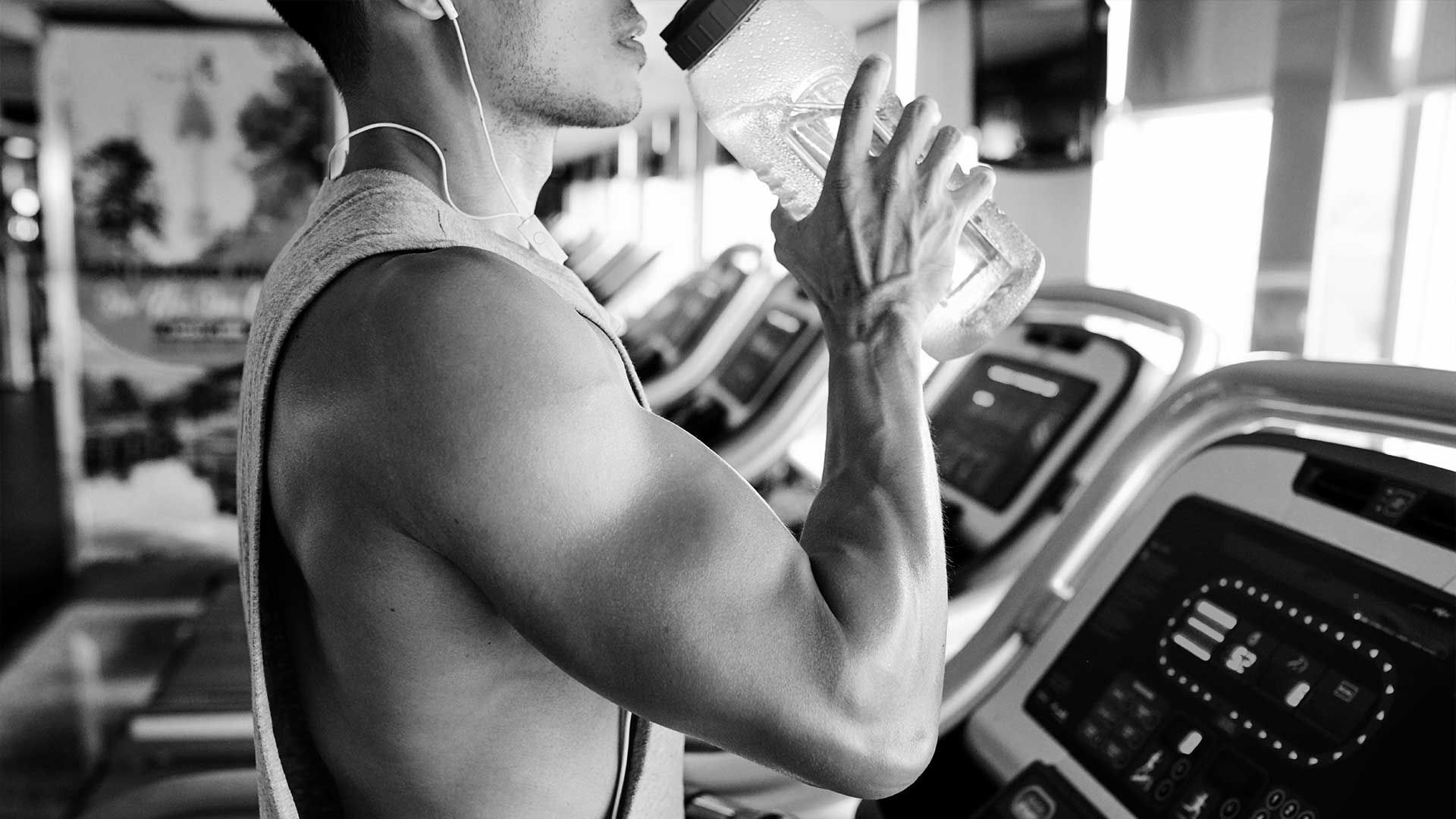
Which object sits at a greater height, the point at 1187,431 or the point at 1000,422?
the point at 1187,431

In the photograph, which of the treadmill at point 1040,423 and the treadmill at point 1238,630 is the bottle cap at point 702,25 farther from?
the treadmill at point 1040,423

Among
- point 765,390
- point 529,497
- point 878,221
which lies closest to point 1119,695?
point 878,221

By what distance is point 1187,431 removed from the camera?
1.40 meters

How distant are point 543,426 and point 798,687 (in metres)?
0.25

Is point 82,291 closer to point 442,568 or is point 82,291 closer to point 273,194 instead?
point 273,194

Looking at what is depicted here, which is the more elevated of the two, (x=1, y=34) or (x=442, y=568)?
(x=442, y=568)

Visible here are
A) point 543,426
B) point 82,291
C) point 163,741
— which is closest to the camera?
point 543,426

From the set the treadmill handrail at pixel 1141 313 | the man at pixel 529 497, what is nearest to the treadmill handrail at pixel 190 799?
the man at pixel 529 497

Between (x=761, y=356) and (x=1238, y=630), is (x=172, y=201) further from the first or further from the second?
(x=1238, y=630)

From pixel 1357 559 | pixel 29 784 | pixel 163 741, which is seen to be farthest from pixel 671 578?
pixel 29 784

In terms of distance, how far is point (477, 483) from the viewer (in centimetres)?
74

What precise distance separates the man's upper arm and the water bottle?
1.56 feet

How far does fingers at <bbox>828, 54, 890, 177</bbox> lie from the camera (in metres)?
0.88

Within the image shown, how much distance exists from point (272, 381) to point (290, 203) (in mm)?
3797
